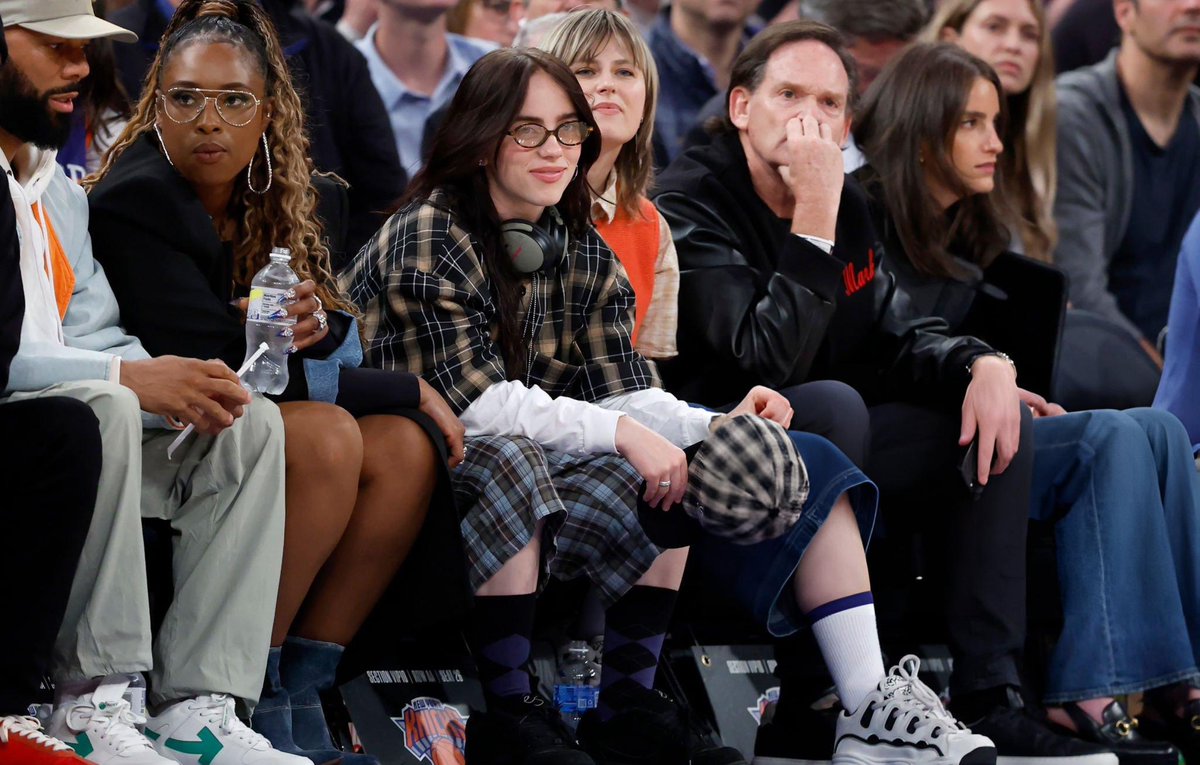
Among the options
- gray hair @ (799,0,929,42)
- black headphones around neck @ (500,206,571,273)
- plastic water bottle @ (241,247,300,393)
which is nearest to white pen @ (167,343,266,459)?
plastic water bottle @ (241,247,300,393)

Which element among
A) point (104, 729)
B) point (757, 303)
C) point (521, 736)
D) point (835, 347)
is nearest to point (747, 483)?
point (521, 736)

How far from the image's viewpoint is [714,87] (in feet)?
19.3

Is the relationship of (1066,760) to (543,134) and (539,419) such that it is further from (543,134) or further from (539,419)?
(543,134)

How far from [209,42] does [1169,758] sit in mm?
2456

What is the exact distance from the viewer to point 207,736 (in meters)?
2.87

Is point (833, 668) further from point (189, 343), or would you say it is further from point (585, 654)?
point (189, 343)

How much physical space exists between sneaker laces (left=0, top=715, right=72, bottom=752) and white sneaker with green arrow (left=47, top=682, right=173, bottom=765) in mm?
65

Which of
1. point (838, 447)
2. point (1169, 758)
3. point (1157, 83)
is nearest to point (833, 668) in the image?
point (838, 447)

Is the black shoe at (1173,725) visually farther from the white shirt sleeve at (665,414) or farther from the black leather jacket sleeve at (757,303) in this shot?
the white shirt sleeve at (665,414)

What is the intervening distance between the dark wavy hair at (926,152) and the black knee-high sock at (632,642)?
1.41 metres

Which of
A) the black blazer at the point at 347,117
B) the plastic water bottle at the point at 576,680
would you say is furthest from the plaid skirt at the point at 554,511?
the black blazer at the point at 347,117

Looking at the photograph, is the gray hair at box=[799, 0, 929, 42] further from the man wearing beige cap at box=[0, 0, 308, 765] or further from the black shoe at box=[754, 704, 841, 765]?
the man wearing beige cap at box=[0, 0, 308, 765]

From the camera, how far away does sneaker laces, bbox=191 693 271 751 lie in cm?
286

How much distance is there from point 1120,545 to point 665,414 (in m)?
1.15
